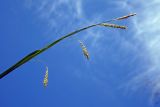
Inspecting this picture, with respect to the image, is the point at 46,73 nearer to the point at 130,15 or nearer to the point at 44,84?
the point at 44,84

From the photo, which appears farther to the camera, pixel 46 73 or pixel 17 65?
pixel 46 73

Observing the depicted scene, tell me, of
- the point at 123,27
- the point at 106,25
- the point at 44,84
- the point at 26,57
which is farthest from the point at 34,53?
the point at 123,27

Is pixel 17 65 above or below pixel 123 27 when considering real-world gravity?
below

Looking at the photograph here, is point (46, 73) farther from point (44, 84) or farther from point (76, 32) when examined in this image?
point (76, 32)

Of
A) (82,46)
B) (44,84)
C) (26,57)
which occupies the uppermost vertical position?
(82,46)

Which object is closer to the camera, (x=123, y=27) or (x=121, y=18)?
(x=121, y=18)

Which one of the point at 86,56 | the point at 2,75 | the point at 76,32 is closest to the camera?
the point at 2,75

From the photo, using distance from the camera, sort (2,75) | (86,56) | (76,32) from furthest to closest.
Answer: (86,56) < (76,32) < (2,75)

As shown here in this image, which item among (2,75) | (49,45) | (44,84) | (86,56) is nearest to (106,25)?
(86,56)

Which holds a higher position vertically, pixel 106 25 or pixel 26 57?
pixel 106 25
